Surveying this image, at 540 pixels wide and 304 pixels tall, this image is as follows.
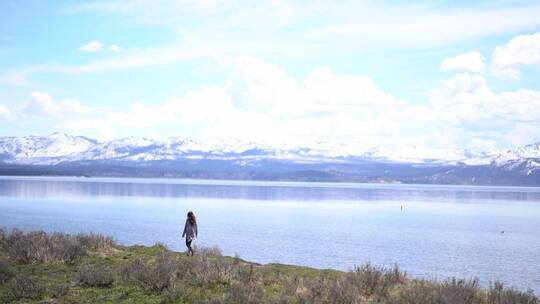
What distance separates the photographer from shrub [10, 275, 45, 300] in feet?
52.8

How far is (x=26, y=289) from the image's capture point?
16.3 meters

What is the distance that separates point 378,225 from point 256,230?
22.6 metres

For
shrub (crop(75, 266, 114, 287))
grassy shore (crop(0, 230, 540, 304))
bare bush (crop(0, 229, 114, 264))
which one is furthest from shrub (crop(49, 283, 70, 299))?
bare bush (crop(0, 229, 114, 264))

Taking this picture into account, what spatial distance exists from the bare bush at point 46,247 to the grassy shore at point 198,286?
0.15 ft

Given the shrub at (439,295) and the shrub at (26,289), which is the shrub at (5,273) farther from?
the shrub at (439,295)

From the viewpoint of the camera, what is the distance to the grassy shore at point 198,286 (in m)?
15.5

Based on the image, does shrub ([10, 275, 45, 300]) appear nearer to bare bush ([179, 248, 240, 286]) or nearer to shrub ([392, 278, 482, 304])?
bare bush ([179, 248, 240, 286])

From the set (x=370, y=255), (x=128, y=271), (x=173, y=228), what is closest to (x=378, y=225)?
(x=173, y=228)

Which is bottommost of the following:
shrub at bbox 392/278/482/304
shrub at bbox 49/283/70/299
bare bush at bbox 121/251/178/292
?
shrub at bbox 49/283/70/299

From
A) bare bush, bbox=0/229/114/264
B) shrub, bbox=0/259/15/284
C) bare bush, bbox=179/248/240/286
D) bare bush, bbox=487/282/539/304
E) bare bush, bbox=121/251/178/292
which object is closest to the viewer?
bare bush, bbox=487/282/539/304

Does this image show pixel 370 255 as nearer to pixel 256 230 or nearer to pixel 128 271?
pixel 256 230

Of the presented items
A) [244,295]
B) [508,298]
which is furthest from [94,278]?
[508,298]

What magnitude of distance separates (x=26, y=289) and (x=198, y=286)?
4.59m

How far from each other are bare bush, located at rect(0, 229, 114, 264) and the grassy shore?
0.15 feet
